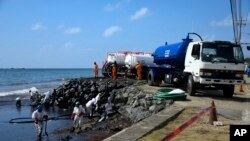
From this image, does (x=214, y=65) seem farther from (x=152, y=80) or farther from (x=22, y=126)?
(x=22, y=126)

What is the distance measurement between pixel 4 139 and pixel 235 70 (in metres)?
10.5

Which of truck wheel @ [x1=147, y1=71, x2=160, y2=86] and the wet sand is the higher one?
truck wheel @ [x1=147, y1=71, x2=160, y2=86]

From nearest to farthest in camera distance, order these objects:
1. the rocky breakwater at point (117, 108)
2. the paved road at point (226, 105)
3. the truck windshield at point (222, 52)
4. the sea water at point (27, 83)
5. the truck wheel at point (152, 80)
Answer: the paved road at point (226, 105) < the rocky breakwater at point (117, 108) < the truck windshield at point (222, 52) < the truck wheel at point (152, 80) < the sea water at point (27, 83)

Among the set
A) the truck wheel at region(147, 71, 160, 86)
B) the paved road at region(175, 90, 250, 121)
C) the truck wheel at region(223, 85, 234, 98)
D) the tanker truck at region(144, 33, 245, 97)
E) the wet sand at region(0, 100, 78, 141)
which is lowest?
the wet sand at region(0, 100, 78, 141)

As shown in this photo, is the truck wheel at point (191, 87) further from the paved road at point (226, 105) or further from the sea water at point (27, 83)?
the sea water at point (27, 83)

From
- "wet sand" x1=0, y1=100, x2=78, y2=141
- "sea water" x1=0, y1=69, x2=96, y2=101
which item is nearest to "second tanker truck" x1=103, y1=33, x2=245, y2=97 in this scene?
"wet sand" x1=0, y1=100, x2=78, y2=141

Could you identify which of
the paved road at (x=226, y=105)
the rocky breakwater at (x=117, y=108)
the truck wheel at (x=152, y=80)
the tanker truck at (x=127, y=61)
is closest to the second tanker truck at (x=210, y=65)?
the paved road at (x=226, y=105)

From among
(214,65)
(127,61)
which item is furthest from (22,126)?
(127,61)

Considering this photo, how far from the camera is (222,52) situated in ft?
61.6

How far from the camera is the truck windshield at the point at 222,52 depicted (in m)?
18.8

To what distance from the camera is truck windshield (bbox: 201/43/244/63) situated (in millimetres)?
18750

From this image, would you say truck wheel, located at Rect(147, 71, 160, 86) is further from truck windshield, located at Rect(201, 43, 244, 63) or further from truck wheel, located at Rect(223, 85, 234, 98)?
truck windshield, located at Rect(201, 43, 244, 63)

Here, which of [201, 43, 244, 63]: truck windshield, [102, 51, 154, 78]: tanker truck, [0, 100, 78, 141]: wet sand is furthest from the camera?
[102, 51, 154, 78]: tanker truck

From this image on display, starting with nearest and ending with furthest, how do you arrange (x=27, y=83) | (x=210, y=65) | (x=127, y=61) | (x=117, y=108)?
(x=210, y=65) < (x=117, y=108) < (x=127, y=61) < (x=27, y=83)
